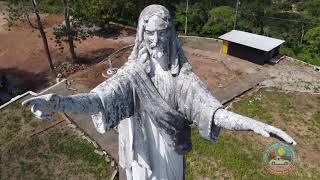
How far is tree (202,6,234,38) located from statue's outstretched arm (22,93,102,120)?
20830 millimetres

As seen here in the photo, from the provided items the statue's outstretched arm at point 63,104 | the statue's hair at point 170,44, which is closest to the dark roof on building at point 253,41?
the statue's hair at point 170,44

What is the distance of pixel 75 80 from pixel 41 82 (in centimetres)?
185

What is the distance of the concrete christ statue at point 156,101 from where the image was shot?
14.8 ft

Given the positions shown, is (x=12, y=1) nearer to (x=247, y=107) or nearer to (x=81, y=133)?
(x=81, y=133)

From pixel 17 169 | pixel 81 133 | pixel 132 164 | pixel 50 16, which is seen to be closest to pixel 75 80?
pixel 81 133

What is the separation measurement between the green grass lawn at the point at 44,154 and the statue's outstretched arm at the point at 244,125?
28.9ft

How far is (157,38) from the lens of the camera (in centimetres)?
455

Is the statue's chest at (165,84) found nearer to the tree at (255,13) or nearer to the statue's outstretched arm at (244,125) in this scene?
the statue's outstretched arm at (244,125)

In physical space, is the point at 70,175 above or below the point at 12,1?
below

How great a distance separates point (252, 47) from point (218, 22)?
17.7 ft

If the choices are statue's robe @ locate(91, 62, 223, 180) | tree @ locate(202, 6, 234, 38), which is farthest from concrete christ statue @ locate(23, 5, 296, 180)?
tree @ locate(202, 6, 234, 38)

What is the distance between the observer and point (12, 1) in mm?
18750

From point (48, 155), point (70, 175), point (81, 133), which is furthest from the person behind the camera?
point (81, 133)

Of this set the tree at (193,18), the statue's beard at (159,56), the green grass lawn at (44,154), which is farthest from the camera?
the tree at (193,18)
